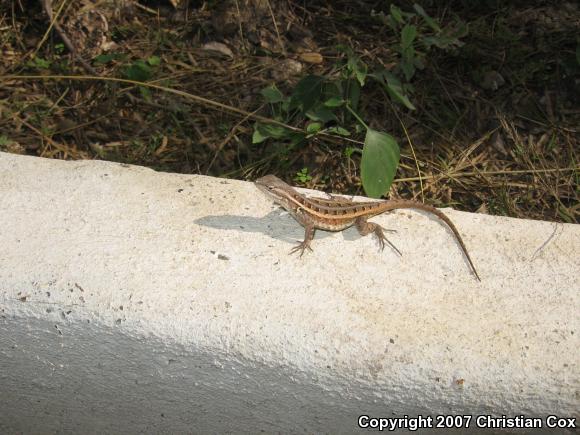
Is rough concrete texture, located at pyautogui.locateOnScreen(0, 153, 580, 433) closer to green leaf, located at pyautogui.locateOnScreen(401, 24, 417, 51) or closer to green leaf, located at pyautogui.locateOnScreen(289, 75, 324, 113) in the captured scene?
green leaf, located at pyautogui.locateOnScreen(289, 75, 324, 113)

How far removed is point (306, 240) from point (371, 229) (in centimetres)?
32

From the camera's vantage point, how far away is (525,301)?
2.56 m

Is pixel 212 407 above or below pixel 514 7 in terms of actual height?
below

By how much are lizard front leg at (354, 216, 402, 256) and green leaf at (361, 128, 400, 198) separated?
1.03 feet

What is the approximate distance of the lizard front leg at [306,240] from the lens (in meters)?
2.78

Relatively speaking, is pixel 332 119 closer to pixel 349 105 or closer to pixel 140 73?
pixel 349 105

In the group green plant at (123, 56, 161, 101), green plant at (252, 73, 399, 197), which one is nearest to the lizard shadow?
green plant at (252, 73, 399, 197)

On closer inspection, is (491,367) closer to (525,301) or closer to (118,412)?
(525,301)

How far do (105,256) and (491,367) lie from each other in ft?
5.46

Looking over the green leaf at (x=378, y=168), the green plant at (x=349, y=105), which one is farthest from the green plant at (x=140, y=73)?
the green leaf at (x=378, y=168)

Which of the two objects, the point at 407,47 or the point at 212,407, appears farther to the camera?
the point at 407,47

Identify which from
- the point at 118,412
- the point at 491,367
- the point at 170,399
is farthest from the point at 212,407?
the point at 491,367

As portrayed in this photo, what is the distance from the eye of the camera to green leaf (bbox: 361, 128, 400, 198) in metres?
3.27

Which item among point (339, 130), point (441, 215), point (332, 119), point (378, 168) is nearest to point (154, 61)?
point (332, 119)
